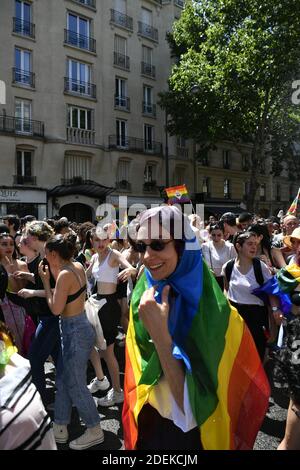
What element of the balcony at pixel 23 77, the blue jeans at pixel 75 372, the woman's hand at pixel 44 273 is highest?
the balcony at pixel 23 77

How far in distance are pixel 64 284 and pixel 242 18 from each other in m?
23.2

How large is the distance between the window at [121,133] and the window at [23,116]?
6.20 m

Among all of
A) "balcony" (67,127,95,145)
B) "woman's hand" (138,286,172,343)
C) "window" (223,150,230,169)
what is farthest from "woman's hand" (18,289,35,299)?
"window" (223,150,230,169)

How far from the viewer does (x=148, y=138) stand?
30500mm

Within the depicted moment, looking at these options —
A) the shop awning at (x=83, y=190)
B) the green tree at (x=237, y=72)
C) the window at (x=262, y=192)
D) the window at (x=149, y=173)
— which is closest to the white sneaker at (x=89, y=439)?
→ the green tree at (x=237, y=72)

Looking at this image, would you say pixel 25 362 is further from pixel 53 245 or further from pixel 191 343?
pixel 53 245

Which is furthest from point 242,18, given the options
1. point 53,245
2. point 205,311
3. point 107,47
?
point 205,311

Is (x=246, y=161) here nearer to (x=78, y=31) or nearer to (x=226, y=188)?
(x=226, y=188)

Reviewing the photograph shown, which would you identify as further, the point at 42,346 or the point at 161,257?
the point at 42,346

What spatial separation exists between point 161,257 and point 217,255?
173 inches

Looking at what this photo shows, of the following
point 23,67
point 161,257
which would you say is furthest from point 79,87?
point 161,257

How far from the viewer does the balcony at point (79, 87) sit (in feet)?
83.5

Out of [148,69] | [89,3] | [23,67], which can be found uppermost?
[89,3]

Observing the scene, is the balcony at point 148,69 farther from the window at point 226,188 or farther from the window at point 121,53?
the window at point 226,188
